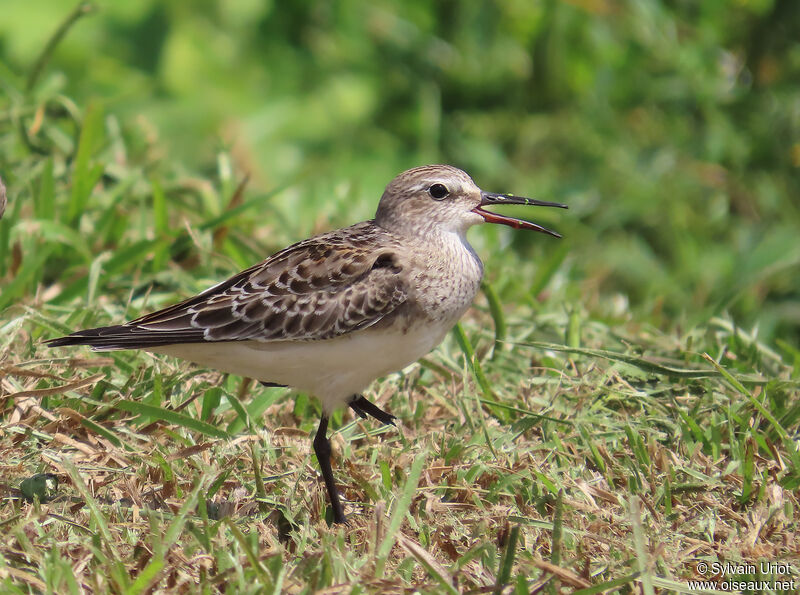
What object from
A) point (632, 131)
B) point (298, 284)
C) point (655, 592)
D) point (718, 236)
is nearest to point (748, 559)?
point (655, 592)

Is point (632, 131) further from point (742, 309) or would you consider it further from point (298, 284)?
point (298, 284)

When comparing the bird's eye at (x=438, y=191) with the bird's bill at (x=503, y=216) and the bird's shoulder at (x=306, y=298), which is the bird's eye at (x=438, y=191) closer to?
the bird's bill at (x=503, y=216)

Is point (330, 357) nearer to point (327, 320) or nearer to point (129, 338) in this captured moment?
point (327, 320)

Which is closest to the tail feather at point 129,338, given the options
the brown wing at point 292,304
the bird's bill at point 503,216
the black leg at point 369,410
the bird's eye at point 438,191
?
the brown wing at point 292,304

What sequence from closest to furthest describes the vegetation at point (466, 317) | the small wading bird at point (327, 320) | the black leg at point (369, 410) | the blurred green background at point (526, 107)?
the vegetation at point (466, 317)
the small wading bird at point (327, 320)
the black leg at point (369, 410)
the blurred green background at point (526, 107)

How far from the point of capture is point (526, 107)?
996cm

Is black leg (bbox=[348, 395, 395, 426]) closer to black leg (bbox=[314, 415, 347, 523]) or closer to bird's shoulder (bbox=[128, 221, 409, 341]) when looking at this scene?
black leg (bbox=[314, 415, 347, 523])

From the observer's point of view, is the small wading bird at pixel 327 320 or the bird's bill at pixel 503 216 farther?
the bird's bill at pixel 503 216

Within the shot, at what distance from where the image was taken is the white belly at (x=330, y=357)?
14.0ft

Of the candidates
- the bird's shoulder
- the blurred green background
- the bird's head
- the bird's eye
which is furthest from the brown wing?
the blurred green background

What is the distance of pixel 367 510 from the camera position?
4289 millimetres

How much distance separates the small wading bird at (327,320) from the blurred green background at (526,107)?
3.17m

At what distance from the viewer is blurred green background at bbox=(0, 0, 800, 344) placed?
28.3 feet

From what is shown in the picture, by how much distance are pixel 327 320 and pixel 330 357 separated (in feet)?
0.53
